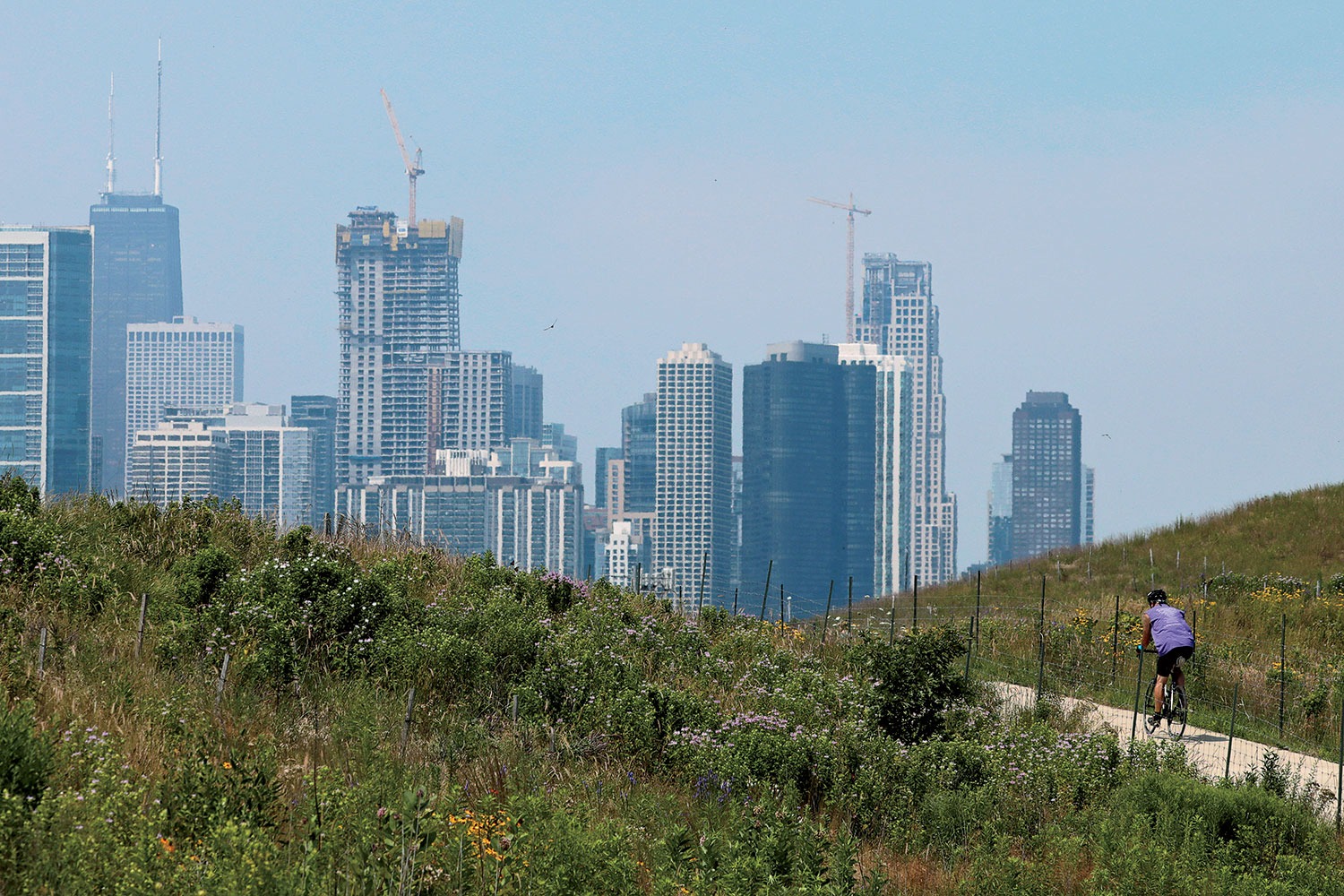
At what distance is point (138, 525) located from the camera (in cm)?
1584

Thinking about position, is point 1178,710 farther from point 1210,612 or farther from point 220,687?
point 220,687

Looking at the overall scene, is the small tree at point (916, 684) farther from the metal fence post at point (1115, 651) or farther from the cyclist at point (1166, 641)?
the metal fence post at point (1115, 651)

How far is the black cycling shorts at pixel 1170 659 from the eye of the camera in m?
15.1

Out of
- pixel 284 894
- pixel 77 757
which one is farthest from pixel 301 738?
pixel 284 894

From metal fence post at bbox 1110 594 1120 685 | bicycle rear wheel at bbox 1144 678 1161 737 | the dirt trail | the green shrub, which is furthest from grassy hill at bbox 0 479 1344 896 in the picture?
metal fence post at bbox 1110 594 1120 685

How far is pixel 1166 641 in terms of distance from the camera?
600 inches

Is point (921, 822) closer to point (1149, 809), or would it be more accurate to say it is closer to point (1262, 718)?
point (1149, 809)

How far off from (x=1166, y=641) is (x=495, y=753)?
8688 millimetres

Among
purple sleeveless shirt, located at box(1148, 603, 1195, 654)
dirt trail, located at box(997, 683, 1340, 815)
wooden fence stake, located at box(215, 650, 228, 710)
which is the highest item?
wooden fence stake, located at box(215, 650, 228, 710)

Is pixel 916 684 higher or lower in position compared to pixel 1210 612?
higher

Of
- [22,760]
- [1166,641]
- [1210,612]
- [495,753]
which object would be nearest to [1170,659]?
[1166,641]

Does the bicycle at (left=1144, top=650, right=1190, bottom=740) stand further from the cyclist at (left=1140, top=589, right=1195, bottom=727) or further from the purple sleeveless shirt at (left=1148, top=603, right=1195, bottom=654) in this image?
the purple sleeveless shirt at (left=1148, top=603, right=1195, bottom=654)

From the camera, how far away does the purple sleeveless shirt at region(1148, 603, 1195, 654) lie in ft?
49.7

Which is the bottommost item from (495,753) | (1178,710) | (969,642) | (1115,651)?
(1178,710)
